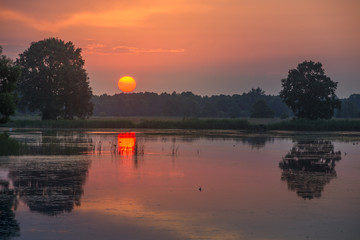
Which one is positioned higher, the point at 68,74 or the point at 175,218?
the point at 68,74

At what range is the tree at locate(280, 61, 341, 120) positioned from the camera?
102312mm

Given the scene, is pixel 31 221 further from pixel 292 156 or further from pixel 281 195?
pixel 292 156

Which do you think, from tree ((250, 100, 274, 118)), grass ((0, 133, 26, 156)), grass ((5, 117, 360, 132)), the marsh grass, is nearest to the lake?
grass ((0, 133, 26, 156))

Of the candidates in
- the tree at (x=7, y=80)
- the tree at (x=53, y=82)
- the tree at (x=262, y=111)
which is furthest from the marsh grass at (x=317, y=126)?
the tree at (x=262, y=111)

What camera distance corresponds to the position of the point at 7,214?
1711 centimetres

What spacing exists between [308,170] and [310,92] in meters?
75.2

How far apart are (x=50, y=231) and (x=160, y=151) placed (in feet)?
93.3

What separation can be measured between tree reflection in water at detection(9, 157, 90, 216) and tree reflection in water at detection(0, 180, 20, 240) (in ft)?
1.39

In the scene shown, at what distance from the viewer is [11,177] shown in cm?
2567

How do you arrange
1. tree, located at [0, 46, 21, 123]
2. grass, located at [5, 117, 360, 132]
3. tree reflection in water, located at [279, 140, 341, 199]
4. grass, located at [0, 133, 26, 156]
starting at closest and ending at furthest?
1. tree reflection in water, located at [279, 140, 341, 199]
2. grass, located at [0, 133, 26, 156]
3. tree, located at [0, 46, 21, 123]
4. grass, located at [5, 117, 360, 132]

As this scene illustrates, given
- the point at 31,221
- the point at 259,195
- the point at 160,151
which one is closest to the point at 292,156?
the point at 160,151

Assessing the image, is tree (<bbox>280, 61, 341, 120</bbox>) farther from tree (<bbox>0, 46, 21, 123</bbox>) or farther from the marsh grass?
tree (<bbox>0, 46, 21, 123</bbox>)

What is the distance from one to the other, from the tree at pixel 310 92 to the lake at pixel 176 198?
68.0 m

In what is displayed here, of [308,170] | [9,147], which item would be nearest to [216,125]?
[9,147]
